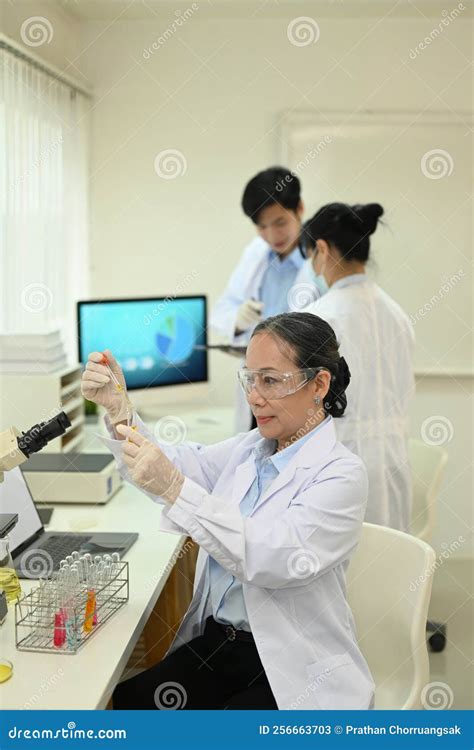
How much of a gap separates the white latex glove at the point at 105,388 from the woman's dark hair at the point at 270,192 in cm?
154

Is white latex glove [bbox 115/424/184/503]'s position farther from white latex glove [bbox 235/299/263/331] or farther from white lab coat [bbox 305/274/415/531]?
white latex glove [bbox 235/299/263/331]

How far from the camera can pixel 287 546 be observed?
160 cm

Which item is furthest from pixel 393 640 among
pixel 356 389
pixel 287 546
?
pixel 356 389

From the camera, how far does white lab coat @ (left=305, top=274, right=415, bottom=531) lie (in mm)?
2564

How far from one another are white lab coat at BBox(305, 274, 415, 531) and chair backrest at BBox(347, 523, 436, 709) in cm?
59

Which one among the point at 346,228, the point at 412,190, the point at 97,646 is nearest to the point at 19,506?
the point at 97,646


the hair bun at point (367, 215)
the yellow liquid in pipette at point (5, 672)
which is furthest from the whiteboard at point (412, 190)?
the yellow liquid in pipette at point (5, 672)

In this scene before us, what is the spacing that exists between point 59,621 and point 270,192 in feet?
6.81

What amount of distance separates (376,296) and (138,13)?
240cm

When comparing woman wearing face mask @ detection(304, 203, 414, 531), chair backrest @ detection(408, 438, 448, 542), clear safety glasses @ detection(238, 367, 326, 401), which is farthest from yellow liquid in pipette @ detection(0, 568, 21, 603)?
chair backrest @ detection(408, 438, 448, 542)

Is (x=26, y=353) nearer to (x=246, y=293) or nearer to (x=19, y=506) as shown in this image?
(x=19, y=506)

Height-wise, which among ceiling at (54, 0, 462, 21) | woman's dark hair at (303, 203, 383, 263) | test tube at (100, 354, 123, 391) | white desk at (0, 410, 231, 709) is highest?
ceiling at (54, 0, 462, 21)

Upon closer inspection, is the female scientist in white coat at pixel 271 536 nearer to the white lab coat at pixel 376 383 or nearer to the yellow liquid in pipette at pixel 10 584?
the yellow liquid in pipette at pixel 10 584

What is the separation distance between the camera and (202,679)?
1848 millimetres
